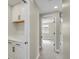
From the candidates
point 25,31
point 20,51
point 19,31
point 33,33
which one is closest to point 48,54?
point 19,31

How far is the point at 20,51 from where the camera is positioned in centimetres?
292

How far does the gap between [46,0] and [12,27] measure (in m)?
1.77

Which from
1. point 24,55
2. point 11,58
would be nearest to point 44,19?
point 11,58

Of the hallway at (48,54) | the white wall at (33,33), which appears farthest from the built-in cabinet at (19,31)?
the hallway at (48,54)

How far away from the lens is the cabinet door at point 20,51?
2697mm

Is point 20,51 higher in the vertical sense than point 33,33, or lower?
lower

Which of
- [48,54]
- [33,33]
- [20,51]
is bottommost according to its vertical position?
[48,54]

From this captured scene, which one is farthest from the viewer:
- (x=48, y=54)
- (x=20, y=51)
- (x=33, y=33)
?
(x=48, y=54)

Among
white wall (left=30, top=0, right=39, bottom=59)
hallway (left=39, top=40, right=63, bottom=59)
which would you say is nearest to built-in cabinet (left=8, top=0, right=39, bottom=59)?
white wall (left=30, top=0, right=39, bottom=59)

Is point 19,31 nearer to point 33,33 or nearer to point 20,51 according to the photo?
point 33,33

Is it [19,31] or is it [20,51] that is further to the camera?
[19,31]
